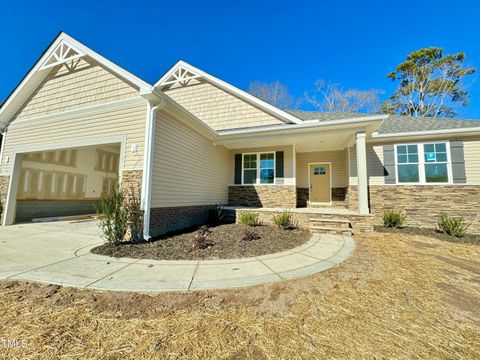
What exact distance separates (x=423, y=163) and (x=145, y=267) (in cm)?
1015

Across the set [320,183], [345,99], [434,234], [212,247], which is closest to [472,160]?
[434,234]

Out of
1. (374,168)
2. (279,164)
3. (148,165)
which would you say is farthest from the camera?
(279,164)

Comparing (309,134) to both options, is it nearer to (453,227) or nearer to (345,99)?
(453,227)

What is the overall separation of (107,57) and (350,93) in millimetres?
21472

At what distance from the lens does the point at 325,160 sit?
10.1 m

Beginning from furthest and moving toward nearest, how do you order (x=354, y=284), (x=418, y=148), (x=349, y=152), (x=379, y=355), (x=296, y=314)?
(x=349, y=152), (x=418, y=148), (x=354, y=284), (x=296, y=314), (x=379, y=355)

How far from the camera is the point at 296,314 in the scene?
2207 millimetres

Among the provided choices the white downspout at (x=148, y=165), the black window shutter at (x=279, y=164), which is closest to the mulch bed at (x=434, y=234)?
the black window shutter at (x=279, y=164)

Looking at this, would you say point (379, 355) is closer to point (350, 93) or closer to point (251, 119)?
point (251, 119)

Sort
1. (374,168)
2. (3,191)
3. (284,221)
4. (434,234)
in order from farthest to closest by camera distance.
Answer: (374,168)
(3,191)
(284,221)
(434,234)

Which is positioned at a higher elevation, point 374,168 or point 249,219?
point 374,168

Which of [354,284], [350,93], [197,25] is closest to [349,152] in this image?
[354,284]

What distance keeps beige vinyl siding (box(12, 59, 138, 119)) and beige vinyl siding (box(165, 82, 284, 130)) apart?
4.72 metres

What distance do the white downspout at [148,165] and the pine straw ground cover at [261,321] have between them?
2.40 meters
